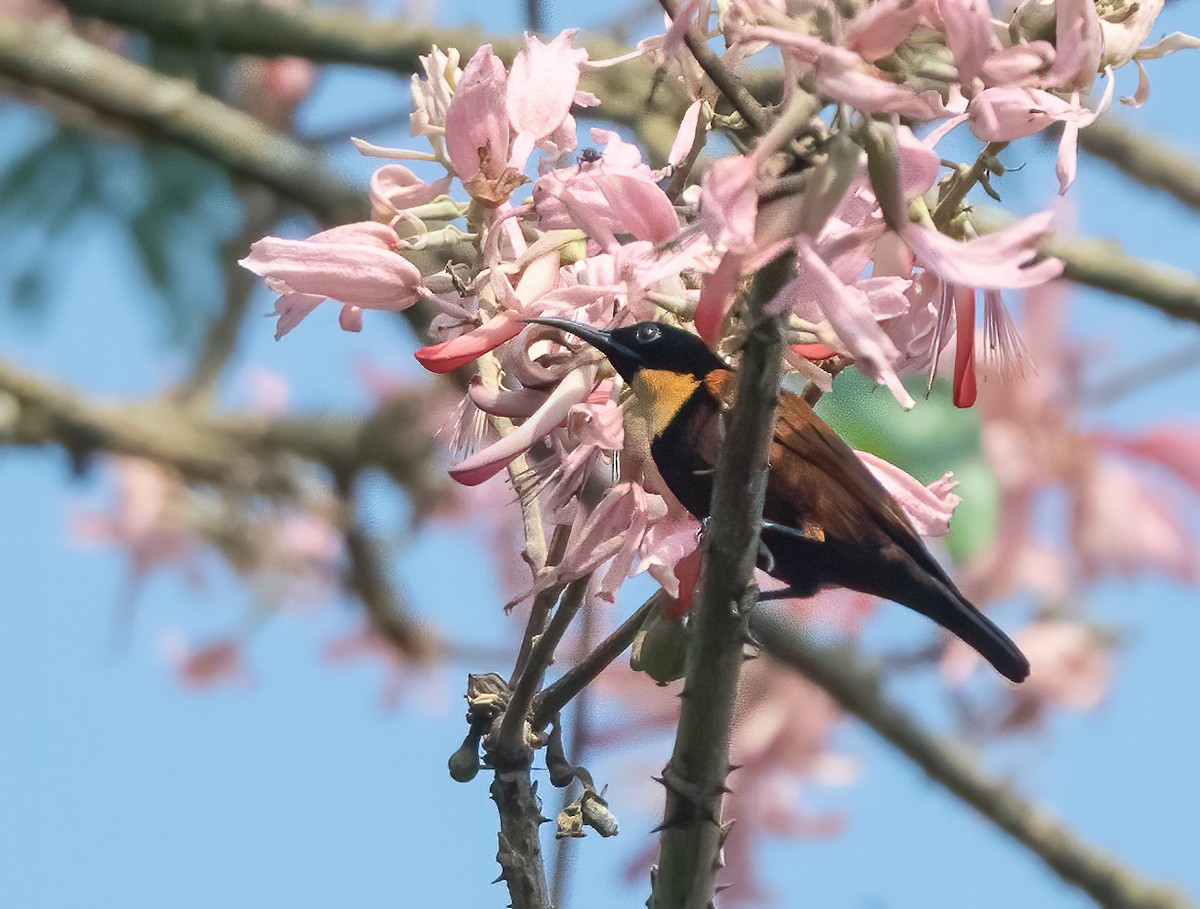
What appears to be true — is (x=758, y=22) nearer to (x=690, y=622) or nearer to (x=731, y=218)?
(x=731, y=218)

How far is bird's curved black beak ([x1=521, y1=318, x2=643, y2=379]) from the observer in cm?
88

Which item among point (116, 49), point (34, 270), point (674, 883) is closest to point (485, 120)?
point (674, 883)

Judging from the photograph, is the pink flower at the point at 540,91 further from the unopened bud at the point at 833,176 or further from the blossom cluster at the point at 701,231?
the unopened bud at the point at 833,176

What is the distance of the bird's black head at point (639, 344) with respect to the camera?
0.87 meters

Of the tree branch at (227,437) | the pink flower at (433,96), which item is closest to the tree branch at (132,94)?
the tree branch at (227,437)

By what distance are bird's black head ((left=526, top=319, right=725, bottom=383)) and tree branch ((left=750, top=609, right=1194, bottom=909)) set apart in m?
1.83

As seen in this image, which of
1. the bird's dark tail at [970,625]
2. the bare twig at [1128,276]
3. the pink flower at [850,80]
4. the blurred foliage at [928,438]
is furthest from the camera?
the bare twig at [1128,276]

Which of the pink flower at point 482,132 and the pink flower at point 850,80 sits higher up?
the pink flower at point 482,132

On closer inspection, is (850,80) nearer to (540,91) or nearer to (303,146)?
(540,91)

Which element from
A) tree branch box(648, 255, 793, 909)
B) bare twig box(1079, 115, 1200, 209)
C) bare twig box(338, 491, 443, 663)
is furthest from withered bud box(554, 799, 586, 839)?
bare twig box(338, 491, 443, 663)

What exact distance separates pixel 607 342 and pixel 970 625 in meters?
0.43

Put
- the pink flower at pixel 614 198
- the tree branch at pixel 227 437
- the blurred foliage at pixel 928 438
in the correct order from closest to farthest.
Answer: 1. the pink flower at pixel 614 198
2. the blurred foliage at pixel 928 438
3. the tree branch at pixel 227 437

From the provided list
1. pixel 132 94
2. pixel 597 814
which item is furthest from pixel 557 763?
pixel 132 94

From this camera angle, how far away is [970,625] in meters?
1.17
